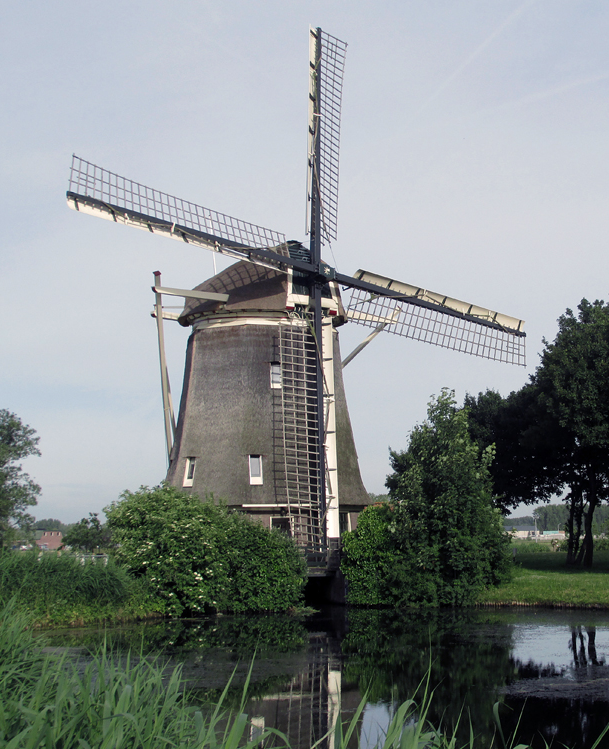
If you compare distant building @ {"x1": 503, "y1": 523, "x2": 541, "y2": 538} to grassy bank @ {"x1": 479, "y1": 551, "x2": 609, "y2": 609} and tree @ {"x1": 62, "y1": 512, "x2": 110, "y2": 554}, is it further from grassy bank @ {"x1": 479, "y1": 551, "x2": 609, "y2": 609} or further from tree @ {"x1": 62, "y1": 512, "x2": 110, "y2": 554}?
tree @ {"x1": 62, "y1": 512, "x2": 110, "y2": 554}

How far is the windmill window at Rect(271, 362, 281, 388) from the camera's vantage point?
20.4 m

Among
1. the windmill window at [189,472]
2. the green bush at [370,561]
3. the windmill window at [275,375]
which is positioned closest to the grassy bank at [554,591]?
the green bush at [370,561]

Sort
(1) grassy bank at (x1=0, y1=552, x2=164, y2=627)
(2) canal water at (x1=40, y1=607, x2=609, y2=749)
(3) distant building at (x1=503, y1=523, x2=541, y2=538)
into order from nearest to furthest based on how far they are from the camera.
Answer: (2) canal water at (x1=40, y1=607, x2=609, y2=749)
(1) grassy bank at (x1=0, y1=552, x2=164, y2=627)
(3) distant building at (x1=503, y1=523, x2=541, y2=538)

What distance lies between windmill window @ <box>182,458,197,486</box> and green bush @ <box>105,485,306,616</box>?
4.53ft

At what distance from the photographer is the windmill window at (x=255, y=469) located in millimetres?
19656

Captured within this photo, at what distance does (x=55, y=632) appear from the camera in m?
14.2

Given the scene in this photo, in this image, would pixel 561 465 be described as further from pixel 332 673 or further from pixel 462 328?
pixel 332 673

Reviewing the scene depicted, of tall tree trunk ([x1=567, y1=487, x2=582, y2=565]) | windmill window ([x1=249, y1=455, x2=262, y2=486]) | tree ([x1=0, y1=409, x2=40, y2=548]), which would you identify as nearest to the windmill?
windmill window ([x1=249, y1=455, x2=262, y2=486])

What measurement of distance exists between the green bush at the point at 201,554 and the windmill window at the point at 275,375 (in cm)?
380

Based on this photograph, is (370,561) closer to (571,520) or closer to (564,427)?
(564,427)

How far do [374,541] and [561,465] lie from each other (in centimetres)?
989

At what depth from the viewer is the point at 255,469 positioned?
19.8 meters

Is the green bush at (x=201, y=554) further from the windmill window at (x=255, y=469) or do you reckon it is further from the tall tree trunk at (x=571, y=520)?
the tall tree trunk at (x=571, y=520)

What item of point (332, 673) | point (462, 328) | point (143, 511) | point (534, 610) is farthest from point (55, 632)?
point (462, 328)
